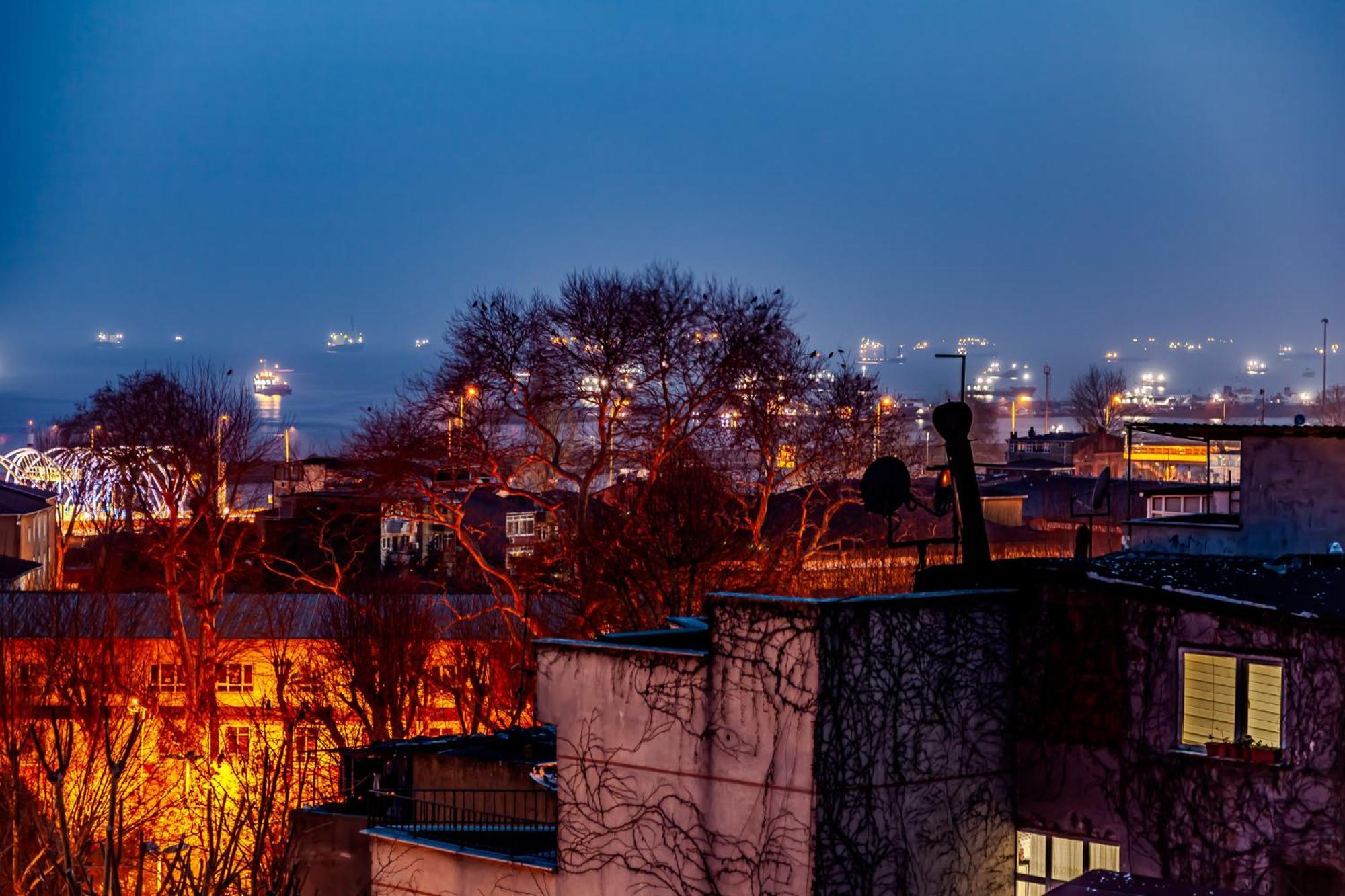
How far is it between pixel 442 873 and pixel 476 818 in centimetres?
198

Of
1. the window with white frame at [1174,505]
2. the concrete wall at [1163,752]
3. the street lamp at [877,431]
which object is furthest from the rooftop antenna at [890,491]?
the street lamp at [877,431]

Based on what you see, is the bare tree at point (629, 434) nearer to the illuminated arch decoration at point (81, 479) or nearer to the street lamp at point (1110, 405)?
the illuminated arch decoration at point (81, 479)

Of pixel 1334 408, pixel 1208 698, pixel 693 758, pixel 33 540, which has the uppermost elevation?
pixel 1334 408

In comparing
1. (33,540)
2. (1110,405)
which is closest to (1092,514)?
(33,540)

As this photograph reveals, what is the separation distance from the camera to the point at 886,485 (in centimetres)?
1364

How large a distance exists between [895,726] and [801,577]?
72.5 ft

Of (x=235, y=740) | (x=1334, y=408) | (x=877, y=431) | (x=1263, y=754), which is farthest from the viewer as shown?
(x=1334, y=408)

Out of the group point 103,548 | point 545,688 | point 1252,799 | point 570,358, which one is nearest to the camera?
point 1252,799

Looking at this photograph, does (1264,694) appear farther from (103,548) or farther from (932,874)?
(103,548)

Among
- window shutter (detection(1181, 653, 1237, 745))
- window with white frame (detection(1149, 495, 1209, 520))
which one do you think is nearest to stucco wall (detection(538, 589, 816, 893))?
window shutter (detection(1181, 653, 1237, 745))

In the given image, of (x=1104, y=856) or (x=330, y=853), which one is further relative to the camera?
(x=330, y=853)

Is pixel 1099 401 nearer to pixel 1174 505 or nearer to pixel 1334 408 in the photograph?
pixel 1334 408

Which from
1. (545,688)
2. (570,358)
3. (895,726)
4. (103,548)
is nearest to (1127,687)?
(895,726)

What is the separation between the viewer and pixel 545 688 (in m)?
12.2
